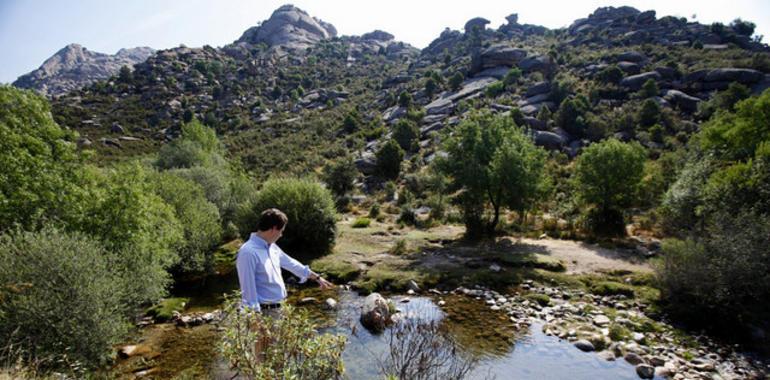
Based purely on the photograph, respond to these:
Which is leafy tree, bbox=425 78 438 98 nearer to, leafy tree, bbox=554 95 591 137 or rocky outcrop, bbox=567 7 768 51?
leafy tree, bbox=554 95 591 137

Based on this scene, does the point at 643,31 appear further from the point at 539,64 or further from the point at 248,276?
the point at 248,276

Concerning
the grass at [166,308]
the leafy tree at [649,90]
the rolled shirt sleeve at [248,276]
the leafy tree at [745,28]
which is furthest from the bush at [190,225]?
the leafy tree at [745,28]

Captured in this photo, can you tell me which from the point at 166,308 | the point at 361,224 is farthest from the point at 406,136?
the point at 166,308

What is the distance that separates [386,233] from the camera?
27016 millimetres

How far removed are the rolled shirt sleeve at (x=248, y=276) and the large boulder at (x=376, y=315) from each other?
25.9 feet

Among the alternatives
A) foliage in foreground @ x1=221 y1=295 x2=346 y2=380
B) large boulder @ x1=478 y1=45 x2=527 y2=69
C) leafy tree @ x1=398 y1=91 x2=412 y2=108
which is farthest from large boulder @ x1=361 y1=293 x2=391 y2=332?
large boulder @ x1=478 y1=45 x2=527 y2=69

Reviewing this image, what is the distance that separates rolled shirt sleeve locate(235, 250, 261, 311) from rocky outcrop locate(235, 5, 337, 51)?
148263 mm

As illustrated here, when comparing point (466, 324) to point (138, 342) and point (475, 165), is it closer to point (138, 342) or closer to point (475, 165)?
point (138, 342)

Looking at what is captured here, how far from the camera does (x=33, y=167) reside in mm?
12273

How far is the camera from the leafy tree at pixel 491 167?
23.2m

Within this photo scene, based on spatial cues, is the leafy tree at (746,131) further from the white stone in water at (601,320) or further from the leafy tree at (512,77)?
the leafy tree at (512,77)

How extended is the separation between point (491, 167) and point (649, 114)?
135ft

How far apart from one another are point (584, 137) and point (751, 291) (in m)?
46.9

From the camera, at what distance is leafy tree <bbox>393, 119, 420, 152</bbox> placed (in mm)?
61344
